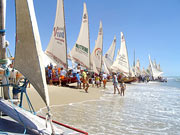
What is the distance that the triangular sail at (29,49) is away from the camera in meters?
2.67

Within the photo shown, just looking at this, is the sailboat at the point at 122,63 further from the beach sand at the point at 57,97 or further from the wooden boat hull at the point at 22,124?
the wooden boat hull at the point at 22,124

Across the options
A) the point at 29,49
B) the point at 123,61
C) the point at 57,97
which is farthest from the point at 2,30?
the point at 123,61

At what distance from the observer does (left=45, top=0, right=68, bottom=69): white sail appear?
1243 cm

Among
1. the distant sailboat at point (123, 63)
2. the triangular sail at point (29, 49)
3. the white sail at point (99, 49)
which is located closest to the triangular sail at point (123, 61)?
the distant sailboat at point (123, 63)

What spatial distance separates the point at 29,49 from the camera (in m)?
2.81

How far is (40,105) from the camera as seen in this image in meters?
6.96

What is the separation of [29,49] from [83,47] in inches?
586

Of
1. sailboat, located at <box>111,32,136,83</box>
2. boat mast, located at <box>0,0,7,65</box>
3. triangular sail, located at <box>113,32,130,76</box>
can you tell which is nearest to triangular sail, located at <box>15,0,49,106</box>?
boat mast, located at <box>0,0,7,65</box>

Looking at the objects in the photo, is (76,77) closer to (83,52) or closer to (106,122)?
(83,52)

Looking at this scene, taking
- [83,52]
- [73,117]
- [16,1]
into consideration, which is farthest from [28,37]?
[83,52]

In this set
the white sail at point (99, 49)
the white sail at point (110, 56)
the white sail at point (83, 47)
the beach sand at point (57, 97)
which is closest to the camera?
the beach sand at point (57, 97)

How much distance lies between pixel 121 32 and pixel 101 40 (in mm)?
4345

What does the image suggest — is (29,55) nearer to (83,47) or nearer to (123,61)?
(83,47)

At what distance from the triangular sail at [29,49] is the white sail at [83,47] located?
13.6 m
